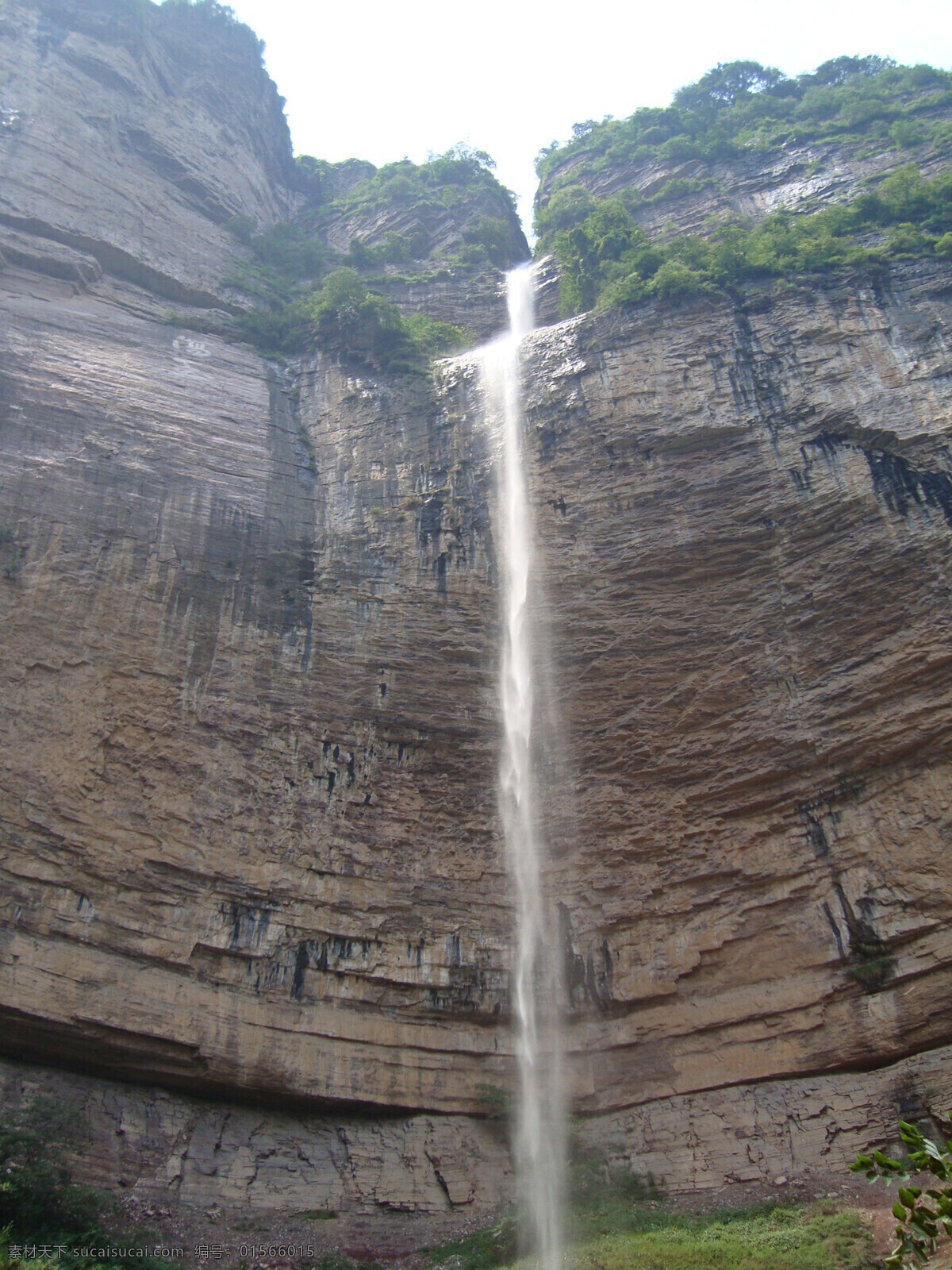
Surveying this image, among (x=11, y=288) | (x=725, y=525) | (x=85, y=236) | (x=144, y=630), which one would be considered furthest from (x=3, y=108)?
(x=725, y=525)

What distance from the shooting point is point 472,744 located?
15898 millimetres

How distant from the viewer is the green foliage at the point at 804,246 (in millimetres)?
18234

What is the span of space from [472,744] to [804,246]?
12.0m

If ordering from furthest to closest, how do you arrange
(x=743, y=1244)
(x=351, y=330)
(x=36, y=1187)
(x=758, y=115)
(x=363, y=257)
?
(x=758, y=115) → (x=363, y=257) → (x=351, y=330) → (x=743, y=1244) → (x=36, y=1187)

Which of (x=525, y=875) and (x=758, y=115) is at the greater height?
(x=758, y=115)

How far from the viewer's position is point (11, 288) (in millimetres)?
18703

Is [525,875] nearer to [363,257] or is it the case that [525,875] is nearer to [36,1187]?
[36,1187]

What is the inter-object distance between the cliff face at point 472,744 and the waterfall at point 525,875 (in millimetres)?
308

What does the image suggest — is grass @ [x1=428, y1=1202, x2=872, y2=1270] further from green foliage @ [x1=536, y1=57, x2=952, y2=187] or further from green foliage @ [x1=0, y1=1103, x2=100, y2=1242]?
green foliage @ [x1=536, y1=57, x2=952, y2=187]

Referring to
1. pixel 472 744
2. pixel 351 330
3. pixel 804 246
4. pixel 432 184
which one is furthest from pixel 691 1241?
pixel 432 184

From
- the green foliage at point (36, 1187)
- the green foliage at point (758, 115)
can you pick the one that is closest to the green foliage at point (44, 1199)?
the green foliage at point (36, 1187)

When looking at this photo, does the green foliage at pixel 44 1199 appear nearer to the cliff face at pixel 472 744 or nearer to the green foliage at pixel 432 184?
the cliff face at pixel 472 744

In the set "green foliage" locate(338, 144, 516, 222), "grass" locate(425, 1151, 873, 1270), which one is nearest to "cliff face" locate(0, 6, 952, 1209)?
"grass" locate(425, 1151, 873, 1270)

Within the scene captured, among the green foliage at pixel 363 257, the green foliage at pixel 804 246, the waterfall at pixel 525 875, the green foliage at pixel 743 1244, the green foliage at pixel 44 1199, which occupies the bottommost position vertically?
the green foliage at pixel 743 1244
